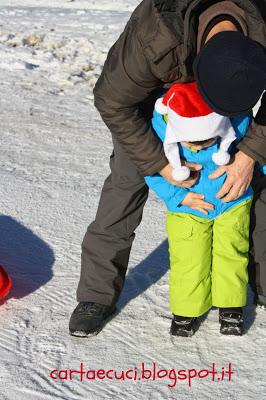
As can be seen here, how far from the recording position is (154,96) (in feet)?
9.70

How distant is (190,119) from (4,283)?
1.16 meters

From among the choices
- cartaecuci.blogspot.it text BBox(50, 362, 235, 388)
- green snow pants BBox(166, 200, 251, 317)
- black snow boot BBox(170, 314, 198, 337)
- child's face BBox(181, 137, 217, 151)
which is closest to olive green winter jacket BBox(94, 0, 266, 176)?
child's face BBox(181, 137, 217, 151)

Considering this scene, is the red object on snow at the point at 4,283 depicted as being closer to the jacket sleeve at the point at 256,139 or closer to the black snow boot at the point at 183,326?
the black snow boot at the point at 183,326

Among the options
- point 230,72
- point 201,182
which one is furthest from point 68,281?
point 230,72

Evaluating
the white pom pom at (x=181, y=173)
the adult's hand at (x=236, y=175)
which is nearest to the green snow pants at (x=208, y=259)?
the adult's hand at (x=236, y=175)

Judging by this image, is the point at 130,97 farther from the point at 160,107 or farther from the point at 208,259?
the point at 208,259

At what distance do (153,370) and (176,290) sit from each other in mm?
330

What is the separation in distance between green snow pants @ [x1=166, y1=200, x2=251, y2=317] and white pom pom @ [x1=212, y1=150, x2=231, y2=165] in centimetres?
26

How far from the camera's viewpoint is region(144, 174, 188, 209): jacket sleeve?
296cm

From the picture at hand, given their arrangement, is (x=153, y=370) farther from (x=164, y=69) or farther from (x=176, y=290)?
(x=164, y=69)

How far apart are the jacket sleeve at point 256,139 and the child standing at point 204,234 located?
0.04 metres

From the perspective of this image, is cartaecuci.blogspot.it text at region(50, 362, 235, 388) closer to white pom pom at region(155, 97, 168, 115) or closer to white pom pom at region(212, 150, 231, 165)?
white pom pom at region(212, 150, 231, 165)

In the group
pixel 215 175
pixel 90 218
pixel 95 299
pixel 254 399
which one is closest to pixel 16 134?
pixel 90 218

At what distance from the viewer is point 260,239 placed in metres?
3.25
